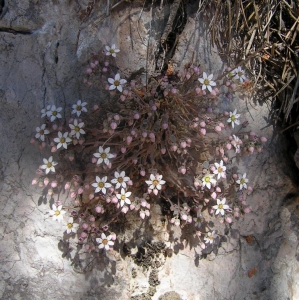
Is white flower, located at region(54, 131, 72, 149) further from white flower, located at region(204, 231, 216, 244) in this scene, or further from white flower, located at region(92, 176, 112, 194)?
white flower, located at region(204, 231, 216, 244)

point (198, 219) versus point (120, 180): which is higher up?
point (120, 180)

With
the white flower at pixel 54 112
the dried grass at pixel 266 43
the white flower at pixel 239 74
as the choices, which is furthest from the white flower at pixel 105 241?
the dried grass at pixel 266 43

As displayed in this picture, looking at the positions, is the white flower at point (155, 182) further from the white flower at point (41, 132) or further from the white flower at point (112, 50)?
the white flower at point (112, 50)

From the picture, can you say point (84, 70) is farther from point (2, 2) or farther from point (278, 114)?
point (278, 114)

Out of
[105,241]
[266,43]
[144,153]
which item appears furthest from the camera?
[266,43]

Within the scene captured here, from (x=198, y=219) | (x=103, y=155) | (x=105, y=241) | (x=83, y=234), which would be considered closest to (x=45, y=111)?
(x=103, y=155)

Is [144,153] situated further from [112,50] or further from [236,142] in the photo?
[112,50]
